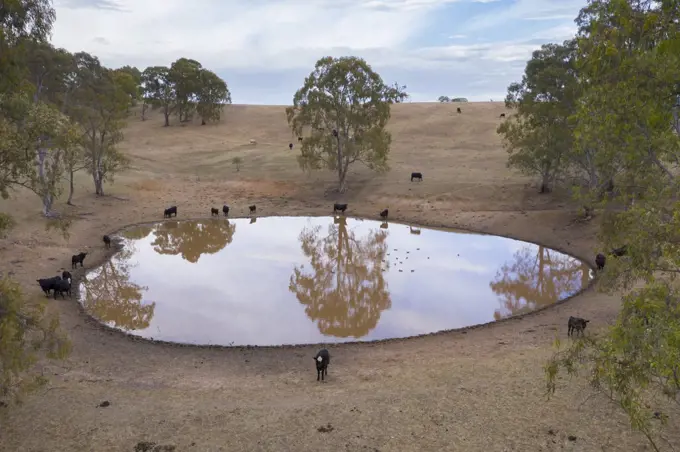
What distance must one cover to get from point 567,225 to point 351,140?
19.2 meters

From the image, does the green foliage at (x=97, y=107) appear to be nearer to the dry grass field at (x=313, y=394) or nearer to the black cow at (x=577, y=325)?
the dry grass field at (x=313, y=394)

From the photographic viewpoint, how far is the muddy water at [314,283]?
19.3 meters

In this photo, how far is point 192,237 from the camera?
34.1 m

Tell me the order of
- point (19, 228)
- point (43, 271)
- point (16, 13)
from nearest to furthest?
1. point (16, 13)
2. point (43, 271)
3. point (19, 228)

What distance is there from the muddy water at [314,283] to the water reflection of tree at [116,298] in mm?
45

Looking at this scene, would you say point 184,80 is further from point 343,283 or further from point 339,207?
point 343,283

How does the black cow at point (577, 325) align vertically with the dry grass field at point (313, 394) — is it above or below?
above

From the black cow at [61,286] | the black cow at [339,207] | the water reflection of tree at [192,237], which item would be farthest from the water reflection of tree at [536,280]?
the black cow at [61,286]

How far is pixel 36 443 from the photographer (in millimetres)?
10594

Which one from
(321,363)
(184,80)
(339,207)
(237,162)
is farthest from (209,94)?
(321,363)

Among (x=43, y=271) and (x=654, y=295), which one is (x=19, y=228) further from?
(x=654, y=295)

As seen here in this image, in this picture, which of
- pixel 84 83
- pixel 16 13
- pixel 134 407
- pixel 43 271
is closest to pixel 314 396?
pixel 134 407

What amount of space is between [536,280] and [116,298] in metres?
19.8

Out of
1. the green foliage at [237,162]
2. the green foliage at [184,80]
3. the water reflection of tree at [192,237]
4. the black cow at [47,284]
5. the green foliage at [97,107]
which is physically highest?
the green foliage at [184,80]
